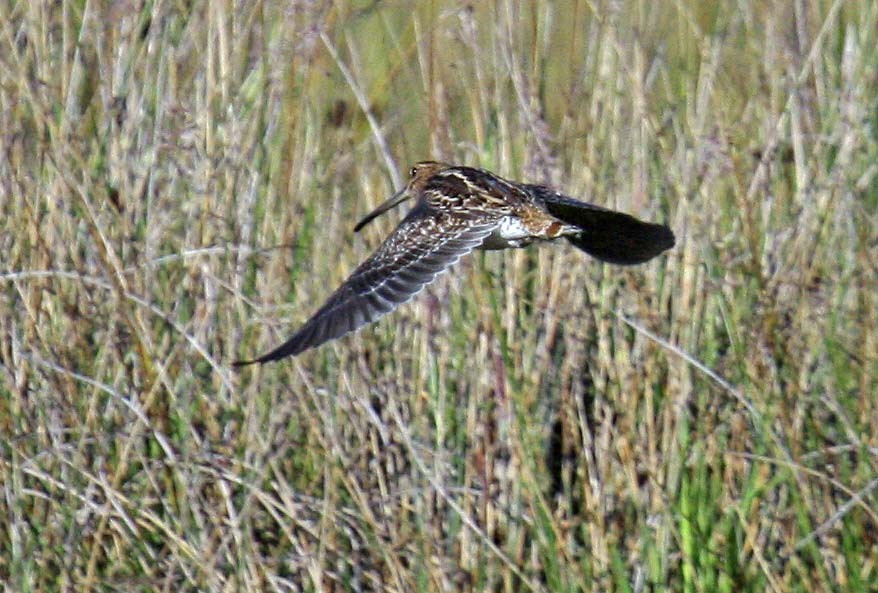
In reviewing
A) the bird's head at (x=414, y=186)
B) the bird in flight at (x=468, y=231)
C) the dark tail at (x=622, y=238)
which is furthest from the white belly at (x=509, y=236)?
the bird's head at (x=414, y=186)

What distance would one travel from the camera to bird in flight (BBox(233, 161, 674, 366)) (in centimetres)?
277

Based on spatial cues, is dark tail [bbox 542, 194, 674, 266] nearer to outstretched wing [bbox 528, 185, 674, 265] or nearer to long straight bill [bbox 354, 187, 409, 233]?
outstretched wing [bbox 528, 185, 674, 265]

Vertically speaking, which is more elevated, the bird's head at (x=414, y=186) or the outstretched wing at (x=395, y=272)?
the bird's head at (x=414, y=186)

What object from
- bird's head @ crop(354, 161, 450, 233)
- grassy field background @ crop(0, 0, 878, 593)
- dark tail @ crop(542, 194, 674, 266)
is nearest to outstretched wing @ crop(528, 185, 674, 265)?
dark tail @ crop(542, 194, 674, 266)

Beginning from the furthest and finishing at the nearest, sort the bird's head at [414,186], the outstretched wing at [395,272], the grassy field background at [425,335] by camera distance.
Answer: the bird's head at [414,186] < the grassy field background at [425,335] < the outstretched wing at [395,272]

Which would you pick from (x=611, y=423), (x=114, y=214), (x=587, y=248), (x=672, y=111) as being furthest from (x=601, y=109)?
(x=114, y=214)

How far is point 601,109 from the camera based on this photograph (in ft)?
11.7

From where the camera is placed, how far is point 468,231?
9.86 ft

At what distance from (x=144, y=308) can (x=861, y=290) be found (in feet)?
4.36

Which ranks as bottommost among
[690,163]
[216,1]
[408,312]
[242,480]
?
[242,480]

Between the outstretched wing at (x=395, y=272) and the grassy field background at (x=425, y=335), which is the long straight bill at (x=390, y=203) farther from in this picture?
the outstretched wing at (x=395, y=272)

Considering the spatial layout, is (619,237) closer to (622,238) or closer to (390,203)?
(622,238)

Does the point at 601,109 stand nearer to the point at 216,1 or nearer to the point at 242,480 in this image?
the point at 216,1

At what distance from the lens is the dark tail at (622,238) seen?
9.91 feet
